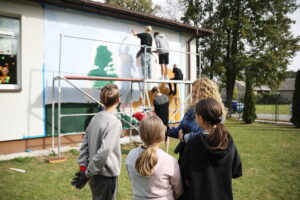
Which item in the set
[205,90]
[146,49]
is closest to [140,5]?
[146,49]

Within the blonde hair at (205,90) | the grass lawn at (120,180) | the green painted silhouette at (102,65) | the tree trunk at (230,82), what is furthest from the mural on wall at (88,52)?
the tree trunk at (230,82)

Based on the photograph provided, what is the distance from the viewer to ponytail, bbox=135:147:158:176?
163 cm

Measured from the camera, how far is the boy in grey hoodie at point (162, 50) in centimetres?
774

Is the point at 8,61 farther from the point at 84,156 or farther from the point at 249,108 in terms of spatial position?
the point at 249,108

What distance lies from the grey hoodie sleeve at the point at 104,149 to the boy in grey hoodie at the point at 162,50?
225 inches

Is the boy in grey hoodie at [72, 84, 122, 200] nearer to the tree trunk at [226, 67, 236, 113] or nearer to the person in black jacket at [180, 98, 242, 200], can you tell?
the person in black jacket at [180, 98, 242, 200]

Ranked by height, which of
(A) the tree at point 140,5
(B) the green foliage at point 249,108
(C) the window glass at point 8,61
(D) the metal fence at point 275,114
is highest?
(A) the tree at point 140,5

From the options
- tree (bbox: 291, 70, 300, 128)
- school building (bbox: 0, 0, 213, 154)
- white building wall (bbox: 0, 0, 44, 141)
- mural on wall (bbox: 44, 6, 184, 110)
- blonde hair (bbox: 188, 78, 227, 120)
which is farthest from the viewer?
tree (bbox: 291, 70, 300, 128)

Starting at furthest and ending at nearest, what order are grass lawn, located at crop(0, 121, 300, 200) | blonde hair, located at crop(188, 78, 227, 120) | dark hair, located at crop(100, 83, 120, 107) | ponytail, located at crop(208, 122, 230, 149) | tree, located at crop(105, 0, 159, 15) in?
tree, located at crop(105, 0, 159, 15) < grass lawn, located at crop(0, 121, 300, 200) < blonde hair, located at crop(188, 78, 227, 120) < dark hair, located at crop(100, 83, 120, 107) < ponytail, located at crop(208, 122, 230, 149)

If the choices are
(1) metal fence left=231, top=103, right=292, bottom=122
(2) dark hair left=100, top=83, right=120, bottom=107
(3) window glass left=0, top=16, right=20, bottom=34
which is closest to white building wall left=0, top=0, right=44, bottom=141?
(3) window glass left=0, top=16, right=20, bottom=34

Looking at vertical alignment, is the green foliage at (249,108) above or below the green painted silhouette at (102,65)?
below

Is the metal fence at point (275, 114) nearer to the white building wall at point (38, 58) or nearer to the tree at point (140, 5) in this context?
the white building wall at point (38, 58)

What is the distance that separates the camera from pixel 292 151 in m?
6.57

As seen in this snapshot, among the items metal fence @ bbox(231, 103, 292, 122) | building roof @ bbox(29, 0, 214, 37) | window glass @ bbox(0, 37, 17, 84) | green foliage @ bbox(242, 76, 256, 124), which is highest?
building roof @ bbox(29, 0, 214, 37)
